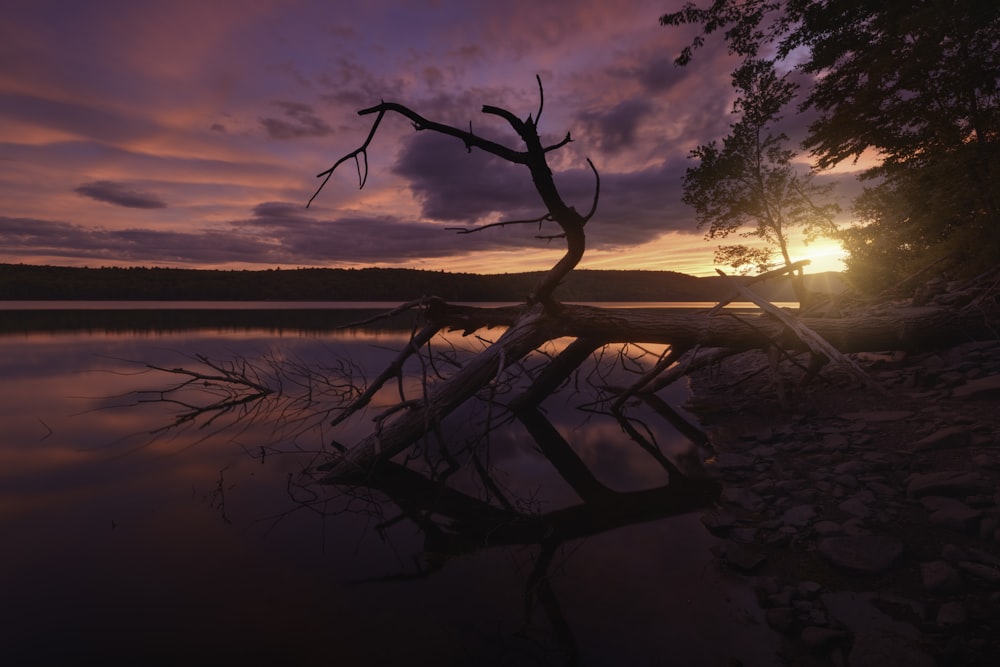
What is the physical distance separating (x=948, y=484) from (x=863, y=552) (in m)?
1.59

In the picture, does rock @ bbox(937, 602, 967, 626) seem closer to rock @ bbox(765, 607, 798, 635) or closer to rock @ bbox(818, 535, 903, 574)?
rock @ bbox(818, 535, 903, 574)

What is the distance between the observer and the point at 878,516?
14.2 feet

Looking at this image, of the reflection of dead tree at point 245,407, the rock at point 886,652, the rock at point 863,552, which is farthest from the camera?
the reflection of dead tree at point 245,407

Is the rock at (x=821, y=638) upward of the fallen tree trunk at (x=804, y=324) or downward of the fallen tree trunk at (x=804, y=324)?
downward

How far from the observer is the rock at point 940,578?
3197mm

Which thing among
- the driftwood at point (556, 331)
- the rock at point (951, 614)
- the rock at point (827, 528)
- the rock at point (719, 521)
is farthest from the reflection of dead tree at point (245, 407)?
the rock at point (951, 614)

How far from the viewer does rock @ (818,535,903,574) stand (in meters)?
3.55

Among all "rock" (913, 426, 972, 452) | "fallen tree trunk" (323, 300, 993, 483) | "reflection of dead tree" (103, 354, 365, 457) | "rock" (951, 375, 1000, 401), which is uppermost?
"fallen tree trunk" (323, 300, 993, 483)

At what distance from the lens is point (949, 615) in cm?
293

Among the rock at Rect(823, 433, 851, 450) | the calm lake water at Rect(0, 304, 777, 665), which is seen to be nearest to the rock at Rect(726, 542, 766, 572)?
the calm lake water at Rect(0, 304, 777, 665)

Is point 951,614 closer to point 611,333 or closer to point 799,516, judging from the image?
point 799,516

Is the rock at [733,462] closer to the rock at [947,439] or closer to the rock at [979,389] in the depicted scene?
the rock at [947,439]

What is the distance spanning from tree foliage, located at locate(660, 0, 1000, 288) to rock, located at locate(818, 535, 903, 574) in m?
9.89

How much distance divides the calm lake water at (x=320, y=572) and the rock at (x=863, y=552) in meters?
0.86
